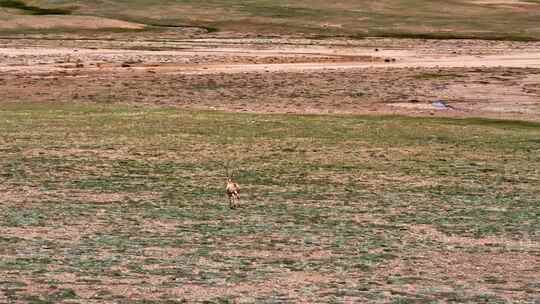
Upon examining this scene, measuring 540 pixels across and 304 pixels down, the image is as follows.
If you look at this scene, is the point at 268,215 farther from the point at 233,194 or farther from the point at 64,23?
the point at 64,23

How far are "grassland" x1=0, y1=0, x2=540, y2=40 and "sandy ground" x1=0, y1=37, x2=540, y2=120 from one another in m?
11.3

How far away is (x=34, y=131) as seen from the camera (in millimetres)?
20562

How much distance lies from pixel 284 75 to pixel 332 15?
43.1 m

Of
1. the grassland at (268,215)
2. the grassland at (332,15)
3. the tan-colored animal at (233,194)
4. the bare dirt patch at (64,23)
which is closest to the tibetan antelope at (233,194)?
the tan-colored animal at (233,194)

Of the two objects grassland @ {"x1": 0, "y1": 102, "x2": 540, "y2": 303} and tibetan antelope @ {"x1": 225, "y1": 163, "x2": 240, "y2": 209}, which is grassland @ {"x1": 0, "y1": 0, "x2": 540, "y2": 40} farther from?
tibetan antelope @ {"x1": 225, "y1": 163, "x2": 240, "y2": 209}

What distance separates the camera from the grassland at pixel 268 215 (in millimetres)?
9812

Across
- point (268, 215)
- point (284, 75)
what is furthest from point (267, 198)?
point (284, 75)

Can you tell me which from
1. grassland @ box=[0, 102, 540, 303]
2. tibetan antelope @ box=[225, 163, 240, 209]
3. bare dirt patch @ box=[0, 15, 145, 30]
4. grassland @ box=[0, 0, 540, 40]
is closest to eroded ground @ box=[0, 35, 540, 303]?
grassland @ box=[0, 102, 540, 303]

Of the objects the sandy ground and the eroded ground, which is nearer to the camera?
the eroded ground

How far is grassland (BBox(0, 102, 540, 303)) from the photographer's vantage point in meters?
9.81

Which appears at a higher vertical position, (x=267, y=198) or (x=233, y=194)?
(x=233, y=194)

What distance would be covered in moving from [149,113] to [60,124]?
9.95 feet

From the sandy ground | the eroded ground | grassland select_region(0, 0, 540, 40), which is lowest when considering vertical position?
grassland select_region(0, 0, 540, 40)

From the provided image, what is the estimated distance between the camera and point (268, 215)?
42.7 ft
